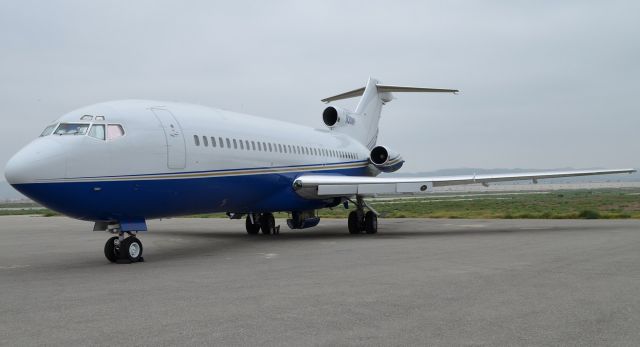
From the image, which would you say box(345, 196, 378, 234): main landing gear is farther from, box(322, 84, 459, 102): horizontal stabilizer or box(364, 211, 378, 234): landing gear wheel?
box(322, 84, 459, 102): horizontal stabilizer

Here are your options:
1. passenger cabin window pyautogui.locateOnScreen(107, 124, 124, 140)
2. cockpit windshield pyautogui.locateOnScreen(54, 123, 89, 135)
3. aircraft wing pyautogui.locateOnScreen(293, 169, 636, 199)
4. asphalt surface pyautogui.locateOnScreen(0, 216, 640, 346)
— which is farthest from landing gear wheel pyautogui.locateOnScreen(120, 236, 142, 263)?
aircraft wing pyautogui.locateOnScreen(293, 169, 636, 199)

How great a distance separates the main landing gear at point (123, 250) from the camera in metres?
12.1

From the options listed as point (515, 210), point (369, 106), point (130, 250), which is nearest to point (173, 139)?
point (130, 250)

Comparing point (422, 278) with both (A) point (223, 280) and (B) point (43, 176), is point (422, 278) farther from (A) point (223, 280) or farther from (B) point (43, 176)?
(B) point (43, 176)

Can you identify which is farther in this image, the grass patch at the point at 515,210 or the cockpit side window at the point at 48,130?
the grass patch at the point at 515,210

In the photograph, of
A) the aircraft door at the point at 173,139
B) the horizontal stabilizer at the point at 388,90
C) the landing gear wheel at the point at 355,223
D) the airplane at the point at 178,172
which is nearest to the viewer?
the airplane at the point at 178,172

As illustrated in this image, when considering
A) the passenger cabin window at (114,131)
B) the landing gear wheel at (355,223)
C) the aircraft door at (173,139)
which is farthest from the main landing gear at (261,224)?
the passenger cabin window at (114,131)

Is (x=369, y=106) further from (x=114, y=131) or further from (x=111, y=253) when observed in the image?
(x=111, y=253)

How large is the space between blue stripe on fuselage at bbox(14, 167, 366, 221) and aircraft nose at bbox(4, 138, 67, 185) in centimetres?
15

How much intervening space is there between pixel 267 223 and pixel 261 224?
0.25 m

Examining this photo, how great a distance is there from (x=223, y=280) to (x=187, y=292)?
1185 mm

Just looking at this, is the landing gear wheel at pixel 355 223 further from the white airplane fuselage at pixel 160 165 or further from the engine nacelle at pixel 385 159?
the engine nacelle at pixel 385 159

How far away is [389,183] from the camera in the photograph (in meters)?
18.9

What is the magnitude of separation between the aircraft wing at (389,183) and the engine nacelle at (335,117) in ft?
20.7
